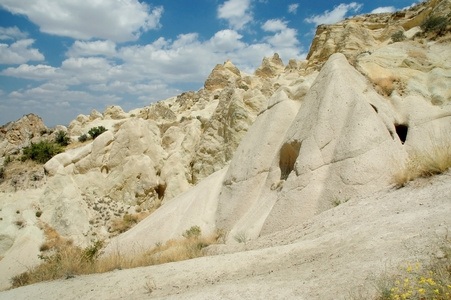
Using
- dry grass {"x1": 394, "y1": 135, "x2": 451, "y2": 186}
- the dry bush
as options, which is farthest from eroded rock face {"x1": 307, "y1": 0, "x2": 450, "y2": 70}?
the dry bush

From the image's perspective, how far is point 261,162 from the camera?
1061cm

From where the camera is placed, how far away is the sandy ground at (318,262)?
3.42 meters

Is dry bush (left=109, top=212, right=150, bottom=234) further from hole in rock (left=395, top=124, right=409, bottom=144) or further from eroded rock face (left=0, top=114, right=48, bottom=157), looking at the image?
hole in rock (left=395, top=124, right=409, bottom=144)

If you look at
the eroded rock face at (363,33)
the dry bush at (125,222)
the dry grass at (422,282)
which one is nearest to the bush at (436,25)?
the eroded rock face at (363,33)

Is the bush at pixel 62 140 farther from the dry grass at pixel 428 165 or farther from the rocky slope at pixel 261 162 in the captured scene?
the dry grass at pixel 428 165

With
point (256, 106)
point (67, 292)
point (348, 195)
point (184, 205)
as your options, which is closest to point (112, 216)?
point (184, 205)

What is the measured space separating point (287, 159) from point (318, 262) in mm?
5845

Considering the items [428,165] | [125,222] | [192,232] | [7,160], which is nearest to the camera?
[428,165]

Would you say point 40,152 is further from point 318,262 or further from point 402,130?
point 318,262

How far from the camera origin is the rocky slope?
776 cm

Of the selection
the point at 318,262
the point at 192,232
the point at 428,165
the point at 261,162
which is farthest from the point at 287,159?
the point at 318,262

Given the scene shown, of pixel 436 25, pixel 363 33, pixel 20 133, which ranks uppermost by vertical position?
pixel 363 33

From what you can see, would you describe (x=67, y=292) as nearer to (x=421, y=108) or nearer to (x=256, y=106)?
(x=421, y=108)

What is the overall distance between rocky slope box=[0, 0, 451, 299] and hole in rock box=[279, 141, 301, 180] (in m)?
0.03
